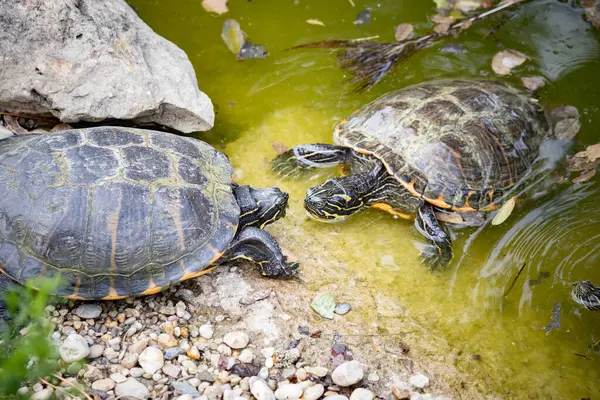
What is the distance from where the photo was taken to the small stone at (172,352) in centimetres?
369

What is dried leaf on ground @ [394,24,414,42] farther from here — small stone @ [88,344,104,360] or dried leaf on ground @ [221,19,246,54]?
small stone @ [88,344,104,360]

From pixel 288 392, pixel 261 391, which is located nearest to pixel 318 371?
pixel 288 392

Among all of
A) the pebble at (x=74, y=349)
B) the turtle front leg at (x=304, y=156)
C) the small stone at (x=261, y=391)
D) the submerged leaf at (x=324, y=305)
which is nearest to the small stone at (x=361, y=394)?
the small stone at (x=261, y=391)

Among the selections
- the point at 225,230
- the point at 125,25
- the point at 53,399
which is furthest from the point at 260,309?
the point at 125,25

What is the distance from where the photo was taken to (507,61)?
6285 mm

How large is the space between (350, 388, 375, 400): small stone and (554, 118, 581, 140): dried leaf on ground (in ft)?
12.0

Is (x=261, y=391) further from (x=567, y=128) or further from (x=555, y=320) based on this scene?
(x=567, y=128)

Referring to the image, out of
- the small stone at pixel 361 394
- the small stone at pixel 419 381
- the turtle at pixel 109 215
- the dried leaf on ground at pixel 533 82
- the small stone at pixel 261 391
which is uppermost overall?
the turtle at pixel 109 215

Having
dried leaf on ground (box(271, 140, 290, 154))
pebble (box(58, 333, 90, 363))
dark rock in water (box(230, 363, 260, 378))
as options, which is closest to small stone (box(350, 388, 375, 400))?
dark rock in water (box(230, 363, 260, 378))

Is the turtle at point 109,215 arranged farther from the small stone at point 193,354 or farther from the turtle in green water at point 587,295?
the turtle in green water at point 587,295

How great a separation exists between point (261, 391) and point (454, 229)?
2.64 m

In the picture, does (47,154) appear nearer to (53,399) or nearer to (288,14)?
(53,399)

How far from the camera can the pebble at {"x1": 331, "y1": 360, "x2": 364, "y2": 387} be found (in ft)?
12.1

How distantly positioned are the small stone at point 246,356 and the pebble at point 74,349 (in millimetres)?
1003
